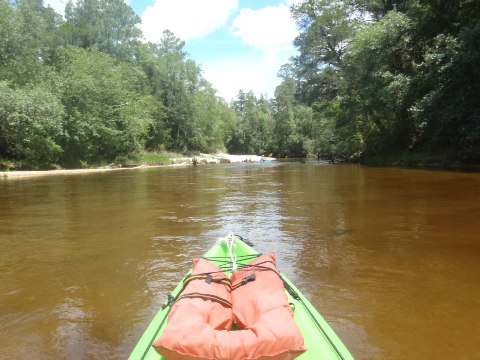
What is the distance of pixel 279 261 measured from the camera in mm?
6031

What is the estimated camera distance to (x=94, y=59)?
39.2 meters

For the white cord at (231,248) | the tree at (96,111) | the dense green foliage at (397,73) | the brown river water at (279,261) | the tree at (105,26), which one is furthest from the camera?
the tree at (105,26)

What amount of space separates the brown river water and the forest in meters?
9.99

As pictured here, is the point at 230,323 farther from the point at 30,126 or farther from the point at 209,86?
the point at 209,86

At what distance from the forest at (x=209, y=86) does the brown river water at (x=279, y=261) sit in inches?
393

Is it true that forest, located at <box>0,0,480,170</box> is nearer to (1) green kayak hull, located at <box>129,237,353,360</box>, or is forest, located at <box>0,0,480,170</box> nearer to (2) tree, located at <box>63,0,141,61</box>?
(2) tree, located at <box>63,0,141,61</box>

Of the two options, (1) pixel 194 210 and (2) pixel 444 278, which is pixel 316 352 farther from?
(1) pixel 194 210

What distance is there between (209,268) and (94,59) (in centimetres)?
4038

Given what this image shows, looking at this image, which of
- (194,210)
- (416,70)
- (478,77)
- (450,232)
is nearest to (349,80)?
(416,70)

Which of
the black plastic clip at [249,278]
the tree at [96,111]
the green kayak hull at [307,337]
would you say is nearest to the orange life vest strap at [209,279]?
the black plastic clip at [249,278]

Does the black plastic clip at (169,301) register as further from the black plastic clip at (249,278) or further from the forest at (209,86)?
the forest at (209,86)

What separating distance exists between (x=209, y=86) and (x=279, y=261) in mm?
57972

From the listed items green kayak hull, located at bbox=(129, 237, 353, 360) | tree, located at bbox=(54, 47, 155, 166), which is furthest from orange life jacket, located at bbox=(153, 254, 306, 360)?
tree, located at bbox=(54, 47, 155, 166)

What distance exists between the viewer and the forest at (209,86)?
66.9 ft
